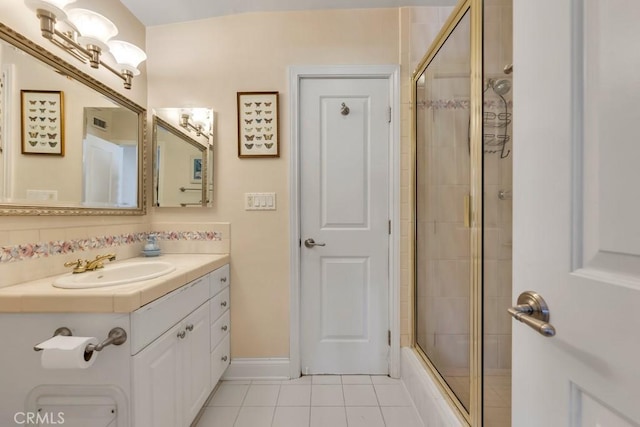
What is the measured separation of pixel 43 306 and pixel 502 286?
175cm

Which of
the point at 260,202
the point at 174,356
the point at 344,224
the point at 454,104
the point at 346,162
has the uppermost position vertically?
the point at 454,104

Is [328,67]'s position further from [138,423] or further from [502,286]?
[138,423]

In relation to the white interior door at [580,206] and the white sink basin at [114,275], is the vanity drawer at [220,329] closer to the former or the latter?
the white sink basin at [114,275]

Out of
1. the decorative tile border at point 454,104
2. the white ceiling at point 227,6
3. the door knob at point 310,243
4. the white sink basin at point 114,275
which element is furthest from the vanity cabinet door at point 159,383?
the white ceiling at point 227,6

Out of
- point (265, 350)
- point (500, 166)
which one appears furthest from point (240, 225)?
point (500, 166)

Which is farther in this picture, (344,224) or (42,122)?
(344,224)

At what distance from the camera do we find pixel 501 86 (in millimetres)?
1120

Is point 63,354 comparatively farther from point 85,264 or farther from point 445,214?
point 445,214

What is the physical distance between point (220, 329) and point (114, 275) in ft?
2.16

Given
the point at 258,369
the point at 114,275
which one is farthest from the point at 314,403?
the point at 114,275

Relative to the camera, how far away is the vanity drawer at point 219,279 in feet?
5.29

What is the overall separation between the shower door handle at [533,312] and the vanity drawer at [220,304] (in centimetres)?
150

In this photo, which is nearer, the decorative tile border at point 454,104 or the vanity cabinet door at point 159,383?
the vanity cabinet door at point 159,383

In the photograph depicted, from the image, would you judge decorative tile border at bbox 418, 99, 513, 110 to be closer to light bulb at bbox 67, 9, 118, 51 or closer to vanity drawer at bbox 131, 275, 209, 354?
vanity drawer at bbox 131, 275, 209, 354
